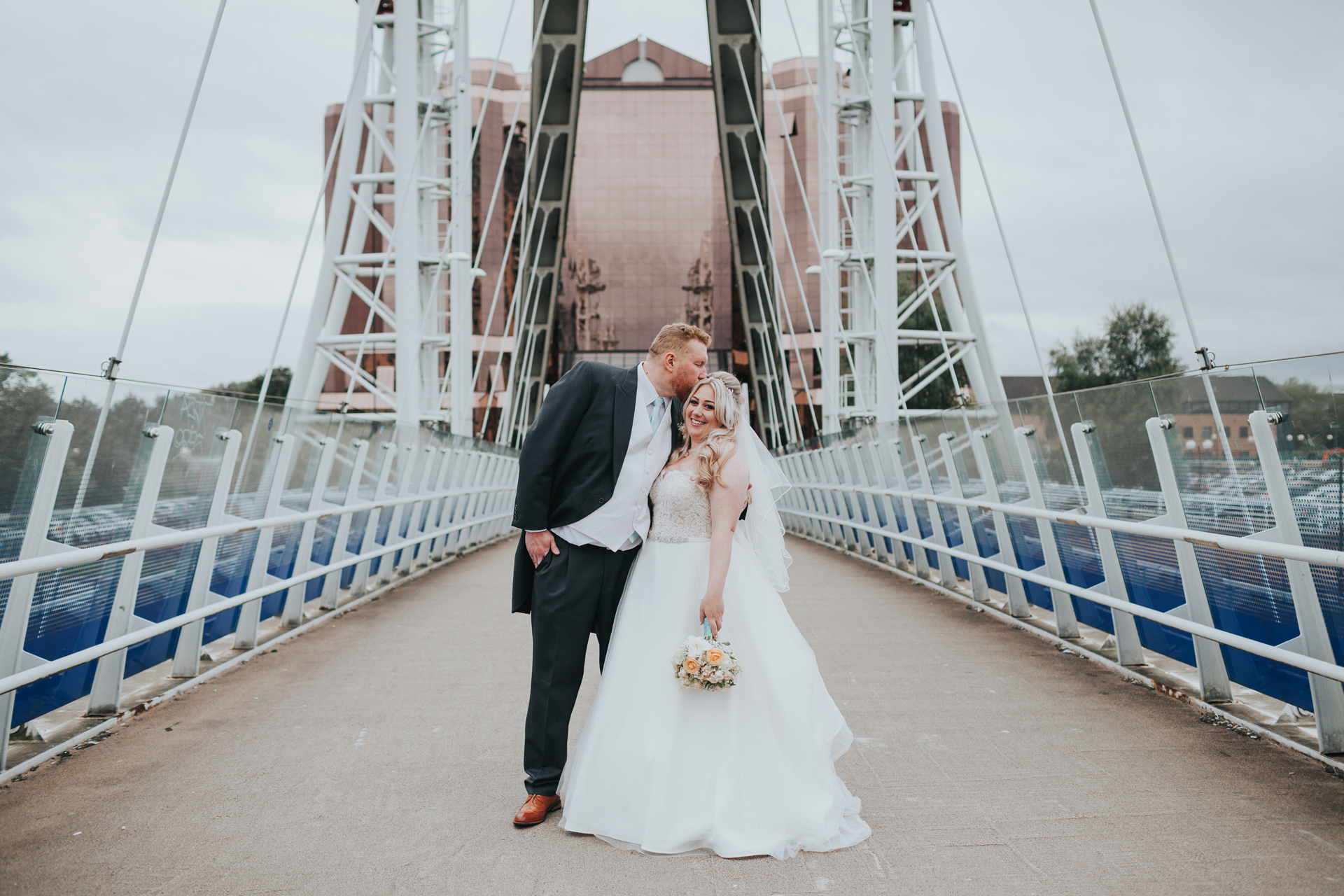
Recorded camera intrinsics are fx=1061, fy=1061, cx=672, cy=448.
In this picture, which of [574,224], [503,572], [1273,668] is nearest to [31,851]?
[1273,668]

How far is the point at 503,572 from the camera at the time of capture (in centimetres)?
1186

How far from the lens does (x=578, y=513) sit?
3.60m

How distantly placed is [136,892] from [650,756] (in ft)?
4.86

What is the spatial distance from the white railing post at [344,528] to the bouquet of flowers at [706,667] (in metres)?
5.50

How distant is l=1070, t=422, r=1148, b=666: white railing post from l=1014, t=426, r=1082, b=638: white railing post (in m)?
0.52

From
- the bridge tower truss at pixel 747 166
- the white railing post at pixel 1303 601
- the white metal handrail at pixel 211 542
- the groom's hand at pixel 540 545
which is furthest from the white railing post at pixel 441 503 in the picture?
the bridge tower truss at pixel 747 166

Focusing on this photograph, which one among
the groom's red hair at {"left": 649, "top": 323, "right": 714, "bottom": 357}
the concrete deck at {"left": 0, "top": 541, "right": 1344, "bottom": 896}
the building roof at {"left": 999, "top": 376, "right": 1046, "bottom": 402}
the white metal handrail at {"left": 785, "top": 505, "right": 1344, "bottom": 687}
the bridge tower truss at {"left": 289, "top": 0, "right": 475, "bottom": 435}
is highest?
the building roof at {"left": 999, "top": 376, "right": 1046, "bottom": 402}

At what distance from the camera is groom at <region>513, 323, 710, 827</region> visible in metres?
3.60

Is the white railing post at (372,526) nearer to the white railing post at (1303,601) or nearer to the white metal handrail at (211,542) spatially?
the white metal handrail at (211,542)

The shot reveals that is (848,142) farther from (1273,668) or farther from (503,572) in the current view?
(1273,668)

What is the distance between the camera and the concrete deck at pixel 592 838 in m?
2.98

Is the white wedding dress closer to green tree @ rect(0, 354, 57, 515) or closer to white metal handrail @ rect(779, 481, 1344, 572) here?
white metal handrail @ rect(779, 481, 1344, 572)

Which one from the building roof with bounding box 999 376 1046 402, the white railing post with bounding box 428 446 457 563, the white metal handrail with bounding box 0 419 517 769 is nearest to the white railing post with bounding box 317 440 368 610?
the white metal handrail with bounding box 0 419 517 769

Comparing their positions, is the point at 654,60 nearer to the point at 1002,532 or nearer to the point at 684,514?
the point at 1002,532
